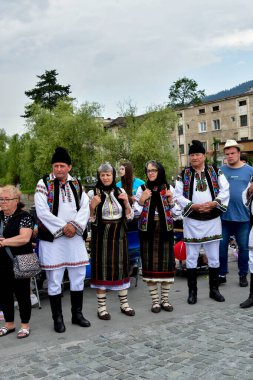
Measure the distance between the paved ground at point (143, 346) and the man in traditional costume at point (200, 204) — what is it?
56 cm

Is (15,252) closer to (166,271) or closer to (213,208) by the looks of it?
(166,271)

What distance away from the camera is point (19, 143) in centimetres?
5047

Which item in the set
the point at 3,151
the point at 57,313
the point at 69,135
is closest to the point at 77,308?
the point at 57,313

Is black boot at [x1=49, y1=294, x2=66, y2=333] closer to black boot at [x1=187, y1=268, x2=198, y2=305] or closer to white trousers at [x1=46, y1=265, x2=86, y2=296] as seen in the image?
white trousers at [x1=46, y1=265, x2=86, y2=296]

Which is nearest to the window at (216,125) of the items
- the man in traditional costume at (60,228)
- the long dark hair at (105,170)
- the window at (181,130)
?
the window at (181,130)

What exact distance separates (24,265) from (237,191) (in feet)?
10.7

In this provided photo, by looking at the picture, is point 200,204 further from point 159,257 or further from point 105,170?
point 105,170

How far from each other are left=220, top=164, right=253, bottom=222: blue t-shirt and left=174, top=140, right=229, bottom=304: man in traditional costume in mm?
616

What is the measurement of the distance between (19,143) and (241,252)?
46.6 meters

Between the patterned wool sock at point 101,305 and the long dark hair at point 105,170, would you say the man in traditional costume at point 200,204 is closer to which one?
the long dark hair at point 105,170

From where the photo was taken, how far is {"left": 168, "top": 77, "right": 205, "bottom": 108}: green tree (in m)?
74.3

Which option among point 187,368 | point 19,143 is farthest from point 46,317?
point 19,143

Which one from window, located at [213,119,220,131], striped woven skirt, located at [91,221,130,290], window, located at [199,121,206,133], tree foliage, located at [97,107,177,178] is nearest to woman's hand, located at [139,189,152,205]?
striped woven skirt, located at [91,221,130,290]

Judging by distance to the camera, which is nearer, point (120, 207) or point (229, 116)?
point (120, 207)
